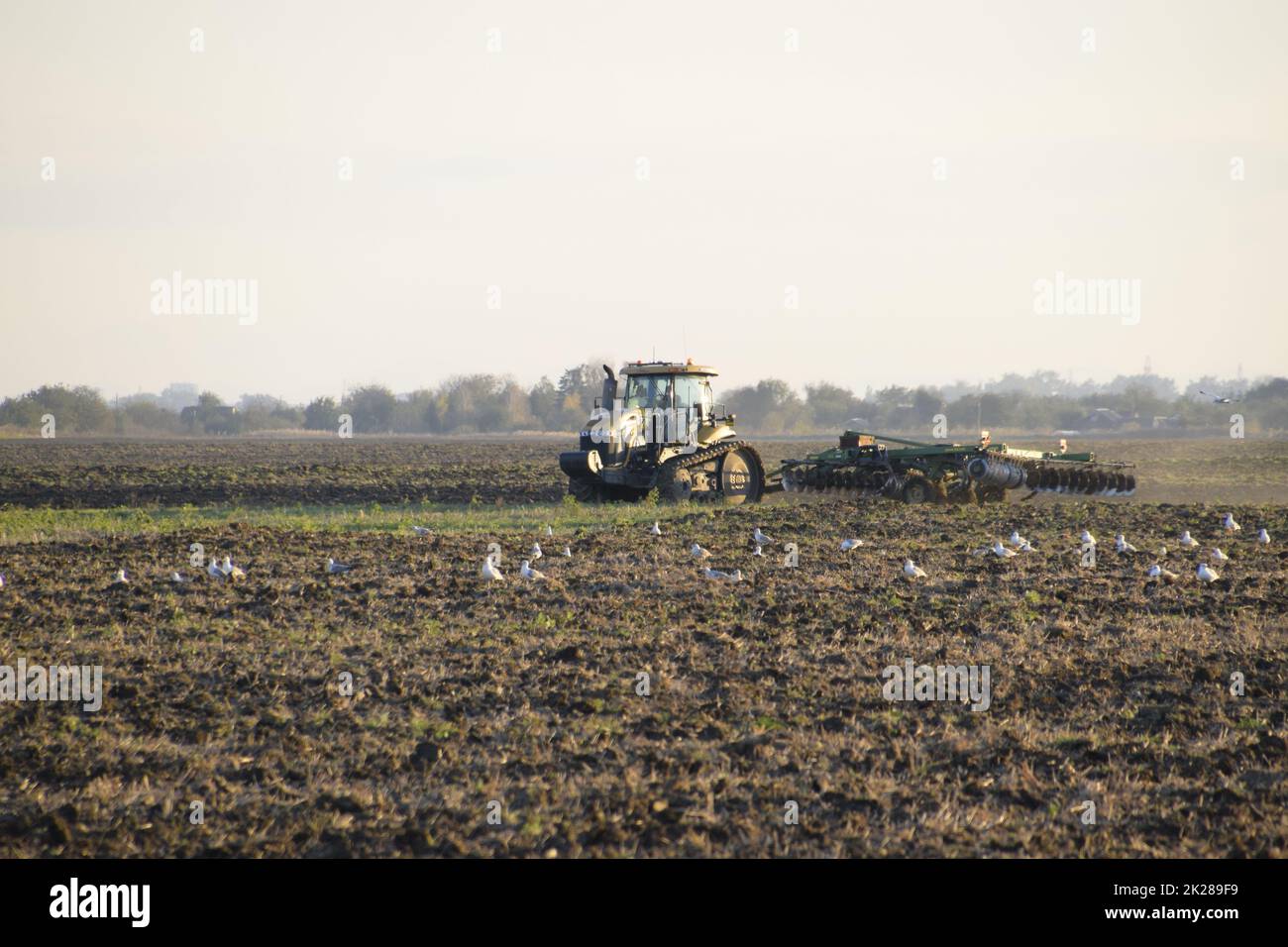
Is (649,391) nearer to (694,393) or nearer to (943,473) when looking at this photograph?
(694,393)

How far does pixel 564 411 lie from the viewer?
10238 cm

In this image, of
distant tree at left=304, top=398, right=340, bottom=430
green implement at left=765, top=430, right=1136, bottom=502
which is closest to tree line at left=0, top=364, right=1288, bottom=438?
distant tree at left=304, top=398, right=340, bottom=430

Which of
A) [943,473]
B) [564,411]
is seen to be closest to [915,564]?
[943,473]

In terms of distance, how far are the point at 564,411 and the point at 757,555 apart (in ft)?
286

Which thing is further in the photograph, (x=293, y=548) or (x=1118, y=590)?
(x=293, y=548)

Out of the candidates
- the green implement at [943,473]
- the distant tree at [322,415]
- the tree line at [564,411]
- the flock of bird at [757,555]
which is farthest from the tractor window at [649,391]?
the distant tree at [322,415]

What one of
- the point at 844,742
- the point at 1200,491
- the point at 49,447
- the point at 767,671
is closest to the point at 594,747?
the point at 844,742

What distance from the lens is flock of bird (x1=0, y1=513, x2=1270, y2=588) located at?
13.6 metres

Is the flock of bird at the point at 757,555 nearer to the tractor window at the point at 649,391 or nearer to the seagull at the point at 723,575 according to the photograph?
the seagull at the point at 723,575

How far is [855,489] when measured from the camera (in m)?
23.5

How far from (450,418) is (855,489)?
81.6 m
